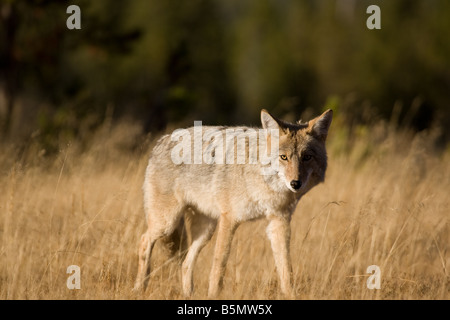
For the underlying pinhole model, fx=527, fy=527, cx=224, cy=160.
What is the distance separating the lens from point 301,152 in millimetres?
4277

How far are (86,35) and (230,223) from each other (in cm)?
783

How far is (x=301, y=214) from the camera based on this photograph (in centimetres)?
605

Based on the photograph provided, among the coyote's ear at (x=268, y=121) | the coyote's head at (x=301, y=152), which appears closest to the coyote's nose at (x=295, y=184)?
the coyote's head at (x=301, y=152)

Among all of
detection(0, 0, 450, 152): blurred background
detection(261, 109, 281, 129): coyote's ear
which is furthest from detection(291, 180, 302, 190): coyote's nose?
detection(0, 0, 450, 152): blurred background

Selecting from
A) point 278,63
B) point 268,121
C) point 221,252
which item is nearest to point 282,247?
point 221,252

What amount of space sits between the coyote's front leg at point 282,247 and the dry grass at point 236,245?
0.11 metres

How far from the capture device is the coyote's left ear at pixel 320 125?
174 inches

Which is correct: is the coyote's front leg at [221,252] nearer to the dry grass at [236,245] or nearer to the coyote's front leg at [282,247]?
the dry grass at [236,245]

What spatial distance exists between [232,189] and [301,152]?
0.67 meters

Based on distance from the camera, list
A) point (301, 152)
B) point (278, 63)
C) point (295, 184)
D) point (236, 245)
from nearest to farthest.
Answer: point (295, 184) < point (301, 152) < point (236, 245) < point (278, 63)

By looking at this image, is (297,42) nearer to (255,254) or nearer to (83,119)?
(83,119)

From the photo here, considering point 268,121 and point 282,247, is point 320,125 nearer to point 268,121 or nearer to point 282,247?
point 268,121

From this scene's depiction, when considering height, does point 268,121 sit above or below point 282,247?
above

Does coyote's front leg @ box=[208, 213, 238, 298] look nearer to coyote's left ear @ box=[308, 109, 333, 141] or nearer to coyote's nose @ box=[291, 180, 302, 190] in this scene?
coyote's nose @ box=[291, 180, 302, 190]
